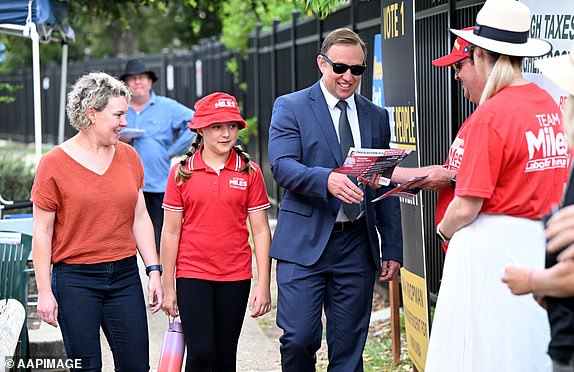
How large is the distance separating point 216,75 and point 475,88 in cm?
1590

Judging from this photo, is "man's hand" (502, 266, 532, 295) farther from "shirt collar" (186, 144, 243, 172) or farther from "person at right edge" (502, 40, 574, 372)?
"shirt collar" (186, 144, 243, 172)

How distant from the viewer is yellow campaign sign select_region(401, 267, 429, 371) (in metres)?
5.96

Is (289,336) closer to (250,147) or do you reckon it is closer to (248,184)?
(248,184)

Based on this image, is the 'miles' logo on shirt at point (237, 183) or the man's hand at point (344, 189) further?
the 'miles' logo on shirt at point (237, 183)

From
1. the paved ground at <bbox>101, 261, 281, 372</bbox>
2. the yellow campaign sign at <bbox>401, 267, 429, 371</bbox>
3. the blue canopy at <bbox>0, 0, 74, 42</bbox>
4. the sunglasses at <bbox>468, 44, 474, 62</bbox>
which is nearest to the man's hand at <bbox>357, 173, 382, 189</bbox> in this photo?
the sunglasses at <bbox>468, 44, 474, 62</bbox>

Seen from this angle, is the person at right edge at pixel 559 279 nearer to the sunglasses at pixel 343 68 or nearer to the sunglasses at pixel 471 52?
the sunglasses at pixel 471 52

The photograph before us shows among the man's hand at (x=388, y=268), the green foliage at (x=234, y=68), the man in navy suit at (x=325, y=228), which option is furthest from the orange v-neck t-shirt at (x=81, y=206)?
the green foliage at (x=234, y=68)

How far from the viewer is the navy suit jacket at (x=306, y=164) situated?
533 centimetres

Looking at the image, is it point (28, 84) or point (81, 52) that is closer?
point (28, 84)

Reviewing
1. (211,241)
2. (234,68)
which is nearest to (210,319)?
(211,241)

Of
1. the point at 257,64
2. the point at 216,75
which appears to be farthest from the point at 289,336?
the point at 216,75

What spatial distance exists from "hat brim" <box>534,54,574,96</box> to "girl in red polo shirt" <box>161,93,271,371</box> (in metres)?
2.08

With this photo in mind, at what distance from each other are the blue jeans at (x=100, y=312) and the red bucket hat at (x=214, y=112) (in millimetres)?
832

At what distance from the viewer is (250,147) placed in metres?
17.9
